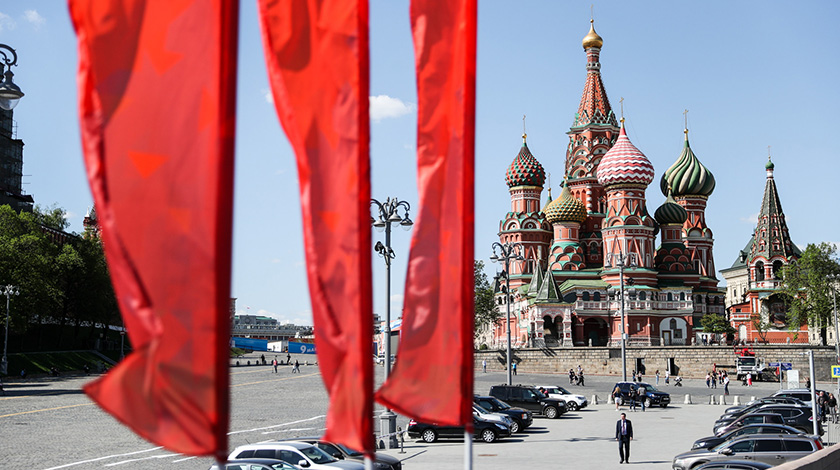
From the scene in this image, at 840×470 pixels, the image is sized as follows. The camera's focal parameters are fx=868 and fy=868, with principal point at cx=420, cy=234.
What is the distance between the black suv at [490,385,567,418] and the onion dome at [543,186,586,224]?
61065 millimetres

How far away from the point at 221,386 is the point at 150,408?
0.50m

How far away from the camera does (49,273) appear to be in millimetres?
68062

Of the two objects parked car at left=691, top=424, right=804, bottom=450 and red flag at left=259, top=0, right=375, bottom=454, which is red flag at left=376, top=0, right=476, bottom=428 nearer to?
red flag at left=259, top=0, right=375, bottom=454

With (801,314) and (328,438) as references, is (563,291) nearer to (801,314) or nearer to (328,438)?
(801,314)

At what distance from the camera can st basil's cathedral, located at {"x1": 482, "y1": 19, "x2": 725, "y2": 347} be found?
288 feet

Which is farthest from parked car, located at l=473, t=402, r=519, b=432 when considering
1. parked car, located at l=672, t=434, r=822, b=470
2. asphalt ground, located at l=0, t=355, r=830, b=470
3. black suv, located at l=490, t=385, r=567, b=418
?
parked car, located at l=672, t=434, r=822, b=470

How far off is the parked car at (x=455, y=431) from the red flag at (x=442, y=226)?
1903 centimetres

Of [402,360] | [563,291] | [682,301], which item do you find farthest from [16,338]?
[402,360]

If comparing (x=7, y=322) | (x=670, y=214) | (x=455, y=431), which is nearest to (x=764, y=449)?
(x=455, y=431)

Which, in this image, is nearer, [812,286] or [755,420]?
[755,420]

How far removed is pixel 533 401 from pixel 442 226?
29.4 metres

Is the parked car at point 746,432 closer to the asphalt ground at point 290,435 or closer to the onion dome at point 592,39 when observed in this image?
the asphalt ground at point 290,435

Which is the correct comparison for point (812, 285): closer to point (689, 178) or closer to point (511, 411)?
point (689, 178)

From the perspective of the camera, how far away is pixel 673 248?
94312mm
